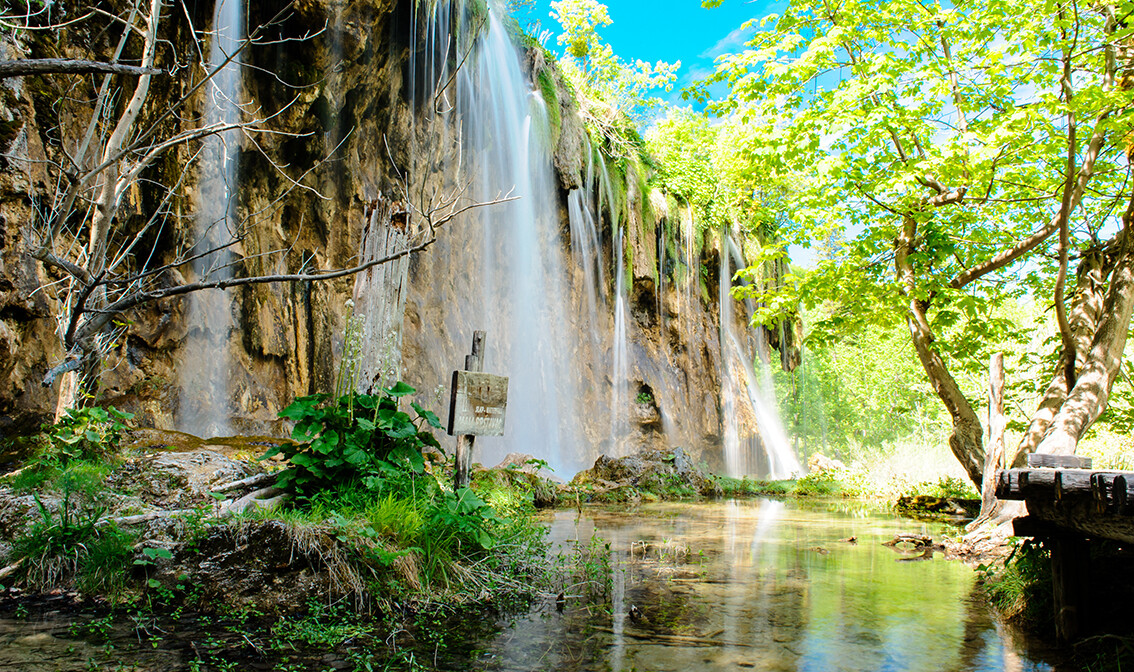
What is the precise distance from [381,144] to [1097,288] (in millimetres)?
12610

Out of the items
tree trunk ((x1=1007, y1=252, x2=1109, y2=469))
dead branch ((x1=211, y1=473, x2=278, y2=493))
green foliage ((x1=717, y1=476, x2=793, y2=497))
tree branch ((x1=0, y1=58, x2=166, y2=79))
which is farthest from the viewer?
green foliage ((x1=717, y1=476, x2=793, y2=497))

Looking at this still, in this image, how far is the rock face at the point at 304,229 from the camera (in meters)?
7.49

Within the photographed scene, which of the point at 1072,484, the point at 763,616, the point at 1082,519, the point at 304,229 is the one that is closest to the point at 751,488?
the point at 304,229

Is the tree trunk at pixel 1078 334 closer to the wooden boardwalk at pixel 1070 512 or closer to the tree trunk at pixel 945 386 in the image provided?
the tree trunk at pixel 945 386

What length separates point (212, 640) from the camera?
3414mm

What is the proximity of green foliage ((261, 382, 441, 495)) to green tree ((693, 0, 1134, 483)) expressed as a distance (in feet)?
23.0

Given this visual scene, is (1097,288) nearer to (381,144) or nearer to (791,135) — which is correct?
(791,135)

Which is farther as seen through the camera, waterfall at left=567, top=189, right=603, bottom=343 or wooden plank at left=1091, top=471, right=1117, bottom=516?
waterfall at left=567, top=189, right=603, bottom=343

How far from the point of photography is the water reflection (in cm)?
356

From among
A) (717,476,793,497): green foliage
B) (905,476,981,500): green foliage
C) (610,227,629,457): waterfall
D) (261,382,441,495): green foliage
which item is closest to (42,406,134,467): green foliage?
(261,382,441,495): green foliage

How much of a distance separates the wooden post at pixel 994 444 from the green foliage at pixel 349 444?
7088mm

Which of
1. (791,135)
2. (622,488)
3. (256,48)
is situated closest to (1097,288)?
(791,135)

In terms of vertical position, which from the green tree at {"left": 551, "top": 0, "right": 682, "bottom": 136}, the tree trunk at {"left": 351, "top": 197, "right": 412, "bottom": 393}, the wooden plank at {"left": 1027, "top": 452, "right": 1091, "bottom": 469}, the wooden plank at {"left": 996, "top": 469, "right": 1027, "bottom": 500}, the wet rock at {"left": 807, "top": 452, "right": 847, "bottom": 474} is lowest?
the wet rock at {"left": 807, "top": 452, "right": 847, "bottom": 474}

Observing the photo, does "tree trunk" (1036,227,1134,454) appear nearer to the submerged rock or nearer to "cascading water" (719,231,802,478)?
the submerged rock
